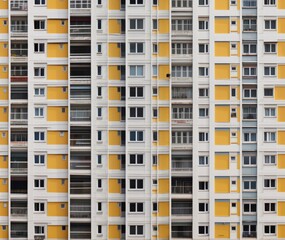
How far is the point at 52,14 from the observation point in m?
25.6

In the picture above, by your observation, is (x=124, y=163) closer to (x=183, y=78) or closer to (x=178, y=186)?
(x=178, y=186)

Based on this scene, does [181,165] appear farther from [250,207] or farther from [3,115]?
[3,115]

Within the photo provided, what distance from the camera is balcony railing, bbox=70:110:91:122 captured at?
25.5 metres

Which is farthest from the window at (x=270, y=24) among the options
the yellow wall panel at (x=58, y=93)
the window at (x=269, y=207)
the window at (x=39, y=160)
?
the window at (x=39, y=160)

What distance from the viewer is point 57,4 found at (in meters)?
25.8

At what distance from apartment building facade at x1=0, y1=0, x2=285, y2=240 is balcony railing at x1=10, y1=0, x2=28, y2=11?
113mm

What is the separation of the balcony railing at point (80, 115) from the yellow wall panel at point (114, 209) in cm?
512

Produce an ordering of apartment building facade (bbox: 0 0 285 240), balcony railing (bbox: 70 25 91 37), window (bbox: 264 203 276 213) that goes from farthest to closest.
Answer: balcony railing (bbox: 70 25 91 37) → window (bbox: 264 203 276 213) → apartment building facade (bbox: 0 0 285 240)

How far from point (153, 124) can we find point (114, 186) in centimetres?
423

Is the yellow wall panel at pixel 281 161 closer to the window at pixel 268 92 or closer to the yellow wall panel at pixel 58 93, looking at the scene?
the window at pixel 268 92

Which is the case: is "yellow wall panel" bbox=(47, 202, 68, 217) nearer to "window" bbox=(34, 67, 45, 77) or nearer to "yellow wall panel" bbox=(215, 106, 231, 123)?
"window" bbox=(34, 67, 45, 77)

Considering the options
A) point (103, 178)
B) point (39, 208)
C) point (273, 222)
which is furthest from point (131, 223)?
point (273, 222)

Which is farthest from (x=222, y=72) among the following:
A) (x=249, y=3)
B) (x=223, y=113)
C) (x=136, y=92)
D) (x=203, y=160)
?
(x=203, y=160)

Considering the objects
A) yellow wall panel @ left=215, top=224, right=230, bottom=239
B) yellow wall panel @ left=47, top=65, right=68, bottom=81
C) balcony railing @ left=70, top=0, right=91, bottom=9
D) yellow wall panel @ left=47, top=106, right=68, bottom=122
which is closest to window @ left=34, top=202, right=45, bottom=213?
yellow wall panel @ left=47, top=106, right=68, bottom=122
